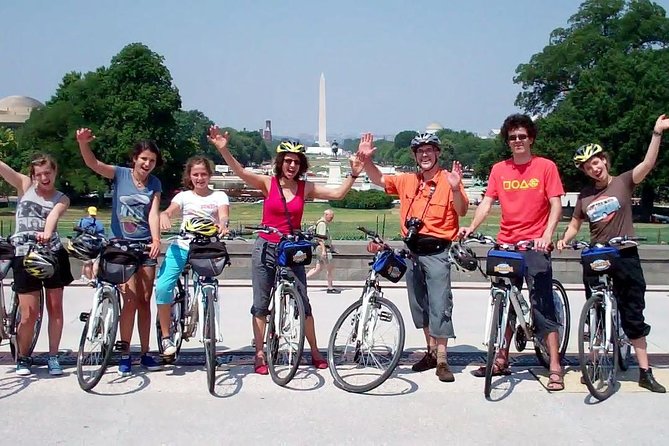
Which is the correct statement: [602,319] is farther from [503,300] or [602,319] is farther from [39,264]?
[39,264]

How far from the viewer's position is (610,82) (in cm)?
4644

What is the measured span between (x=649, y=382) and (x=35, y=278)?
15.5 ft

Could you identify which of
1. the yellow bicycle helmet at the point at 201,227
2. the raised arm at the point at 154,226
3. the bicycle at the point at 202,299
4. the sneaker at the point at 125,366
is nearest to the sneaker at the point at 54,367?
the sneaker at the point at 125,366

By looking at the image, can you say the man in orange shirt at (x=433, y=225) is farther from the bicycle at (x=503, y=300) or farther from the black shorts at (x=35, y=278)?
the black shorts at (x=35, y=278)

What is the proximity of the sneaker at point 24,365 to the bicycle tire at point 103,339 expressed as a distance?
1.75 feet

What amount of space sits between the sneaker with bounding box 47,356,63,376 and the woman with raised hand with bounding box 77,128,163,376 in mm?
457

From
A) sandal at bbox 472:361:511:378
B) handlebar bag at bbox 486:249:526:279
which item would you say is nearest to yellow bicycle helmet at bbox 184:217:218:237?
handlebar bag at bbox 486:249:526:279

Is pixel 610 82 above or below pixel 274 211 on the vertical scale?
above

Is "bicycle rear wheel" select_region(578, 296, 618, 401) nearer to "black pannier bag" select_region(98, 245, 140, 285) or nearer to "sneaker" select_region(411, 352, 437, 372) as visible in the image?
"sneaker" select_region(411, 352, 437, 372)

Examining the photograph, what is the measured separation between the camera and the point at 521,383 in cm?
583

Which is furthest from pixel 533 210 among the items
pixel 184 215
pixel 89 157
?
pixel 89 157

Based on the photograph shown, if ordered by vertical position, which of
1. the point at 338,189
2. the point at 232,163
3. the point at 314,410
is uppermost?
the point at 232,163

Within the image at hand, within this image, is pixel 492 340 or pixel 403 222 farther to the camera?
pixel 403 222

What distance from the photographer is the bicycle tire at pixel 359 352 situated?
5512 mm
